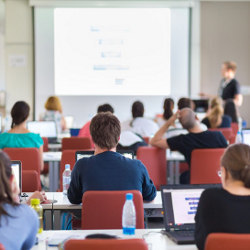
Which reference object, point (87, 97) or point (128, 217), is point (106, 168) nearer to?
point (128, 217)

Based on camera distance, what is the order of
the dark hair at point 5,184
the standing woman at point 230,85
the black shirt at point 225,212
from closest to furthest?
1. the dark hair at point 5,184
2. the black shirt at point 225,212
3. the standing woman at point 230,85

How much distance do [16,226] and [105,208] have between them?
2.87ft

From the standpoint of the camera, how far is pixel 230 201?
2592 millimetres

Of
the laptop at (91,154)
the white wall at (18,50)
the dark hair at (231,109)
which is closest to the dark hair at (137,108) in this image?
the dark hair at (231,109)

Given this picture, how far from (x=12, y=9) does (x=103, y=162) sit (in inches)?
334

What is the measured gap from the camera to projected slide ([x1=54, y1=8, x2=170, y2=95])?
36.6ft

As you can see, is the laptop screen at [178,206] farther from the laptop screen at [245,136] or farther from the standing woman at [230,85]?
the standing woman at [230,85]

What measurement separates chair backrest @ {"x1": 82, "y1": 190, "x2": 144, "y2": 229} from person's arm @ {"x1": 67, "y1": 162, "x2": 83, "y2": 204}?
37 centimetres

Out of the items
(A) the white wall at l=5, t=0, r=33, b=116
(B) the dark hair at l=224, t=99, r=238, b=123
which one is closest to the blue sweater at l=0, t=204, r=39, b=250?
(B) the dark hair at l=224, t=99, r=238, b=123

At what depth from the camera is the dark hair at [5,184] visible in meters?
2.34

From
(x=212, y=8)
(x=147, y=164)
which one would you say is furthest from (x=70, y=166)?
(x=212, y=8)

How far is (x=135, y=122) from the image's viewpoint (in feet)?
24.5

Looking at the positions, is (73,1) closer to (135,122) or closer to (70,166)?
(135,122)

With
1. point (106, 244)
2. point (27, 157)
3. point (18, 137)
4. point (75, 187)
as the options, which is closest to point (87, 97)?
point (18, 137)
